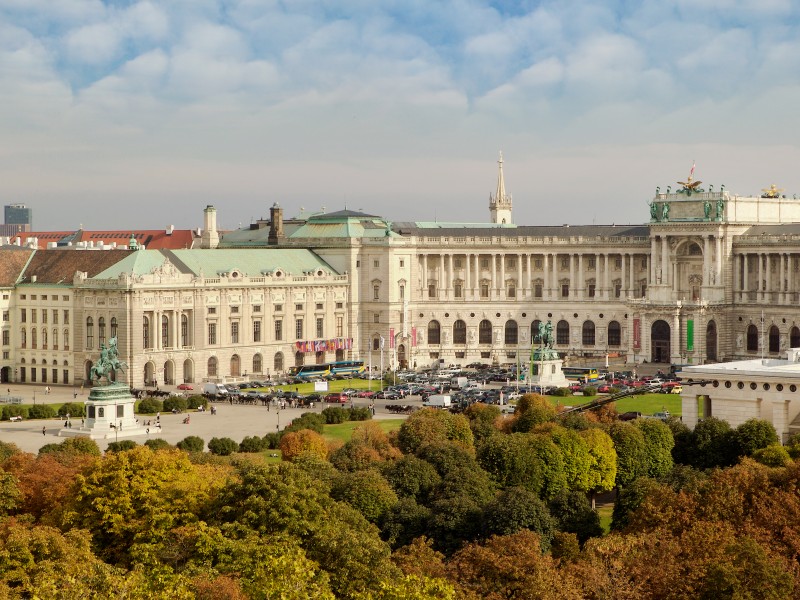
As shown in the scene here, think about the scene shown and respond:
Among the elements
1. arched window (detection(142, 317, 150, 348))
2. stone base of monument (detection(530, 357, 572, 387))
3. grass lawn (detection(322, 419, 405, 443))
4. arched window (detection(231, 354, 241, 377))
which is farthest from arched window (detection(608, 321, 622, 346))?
grass lawn (detection(322, 419, 405, 443))

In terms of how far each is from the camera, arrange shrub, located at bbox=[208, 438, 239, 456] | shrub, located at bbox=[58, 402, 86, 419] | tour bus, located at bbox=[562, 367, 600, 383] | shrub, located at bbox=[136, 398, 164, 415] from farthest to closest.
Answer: tour bus, located at bbox=[562, 367, 600, 383] → shrub, located at bbox=[136, 398, 164, 415] → shrub, located at bbox=[58, 402, 86, 419] → shrub, located at bbox=[208, 438, 239, 456]

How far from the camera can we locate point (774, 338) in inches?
6870

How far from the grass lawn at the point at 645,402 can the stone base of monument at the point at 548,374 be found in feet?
27.7

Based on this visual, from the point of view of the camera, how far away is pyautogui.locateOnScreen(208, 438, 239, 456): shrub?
355 feet

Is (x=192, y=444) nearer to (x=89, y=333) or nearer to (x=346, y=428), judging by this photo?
(x=346, y=428)

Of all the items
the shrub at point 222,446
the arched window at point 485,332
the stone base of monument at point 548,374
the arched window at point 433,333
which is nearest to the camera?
the shrub at point 222,446

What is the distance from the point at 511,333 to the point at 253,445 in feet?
282

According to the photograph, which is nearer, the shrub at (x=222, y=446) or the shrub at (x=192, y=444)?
the shrub at (x=192, y=444)

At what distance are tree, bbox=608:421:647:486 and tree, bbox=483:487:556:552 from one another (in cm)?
1467

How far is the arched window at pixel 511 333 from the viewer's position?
630 ft

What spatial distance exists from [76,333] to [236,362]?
58.0 ft

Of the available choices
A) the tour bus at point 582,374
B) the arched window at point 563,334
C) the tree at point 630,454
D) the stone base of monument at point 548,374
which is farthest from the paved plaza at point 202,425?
the arched window at point 563,334

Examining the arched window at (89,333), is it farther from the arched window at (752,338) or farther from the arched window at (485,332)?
the arched window at (752,338)

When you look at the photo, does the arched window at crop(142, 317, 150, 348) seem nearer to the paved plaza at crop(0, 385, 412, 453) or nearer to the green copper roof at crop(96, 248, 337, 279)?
the green copper roof at crop(96, 248, 337, 279)
